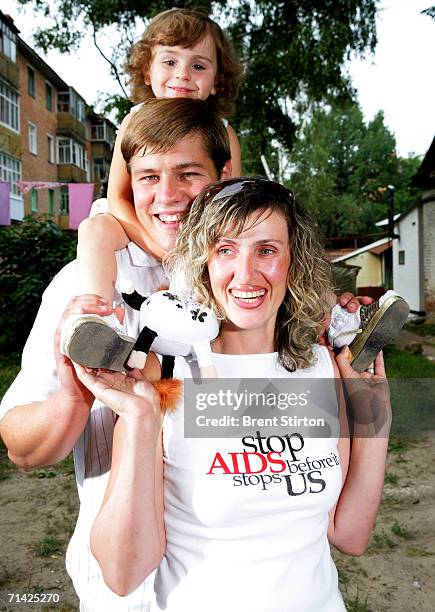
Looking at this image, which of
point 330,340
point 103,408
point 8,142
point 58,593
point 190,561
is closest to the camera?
point 190,561

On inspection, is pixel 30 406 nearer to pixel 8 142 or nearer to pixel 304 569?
pixel 304 569

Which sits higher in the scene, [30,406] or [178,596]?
[30,406]

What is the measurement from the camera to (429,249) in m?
16.0

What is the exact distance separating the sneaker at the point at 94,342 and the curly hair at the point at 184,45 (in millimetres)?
1454

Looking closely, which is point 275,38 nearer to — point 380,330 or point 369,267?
point 380,330

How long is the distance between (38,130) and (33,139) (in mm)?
760

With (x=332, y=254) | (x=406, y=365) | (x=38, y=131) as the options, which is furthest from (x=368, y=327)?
(x=38, y=131)

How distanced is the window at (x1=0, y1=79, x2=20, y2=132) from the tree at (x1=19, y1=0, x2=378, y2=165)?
578 inches

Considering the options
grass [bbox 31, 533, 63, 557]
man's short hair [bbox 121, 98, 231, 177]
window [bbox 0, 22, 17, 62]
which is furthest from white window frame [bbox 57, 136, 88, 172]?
man's short hair [bbox 121, 98, 231, 177]

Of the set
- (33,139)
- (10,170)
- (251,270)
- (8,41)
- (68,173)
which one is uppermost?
(8,41)

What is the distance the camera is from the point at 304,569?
144 centimetres

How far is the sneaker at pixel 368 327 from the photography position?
1486 millimetres

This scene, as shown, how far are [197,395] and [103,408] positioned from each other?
289 mm

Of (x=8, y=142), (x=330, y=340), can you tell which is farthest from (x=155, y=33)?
(x=8, y=142)
